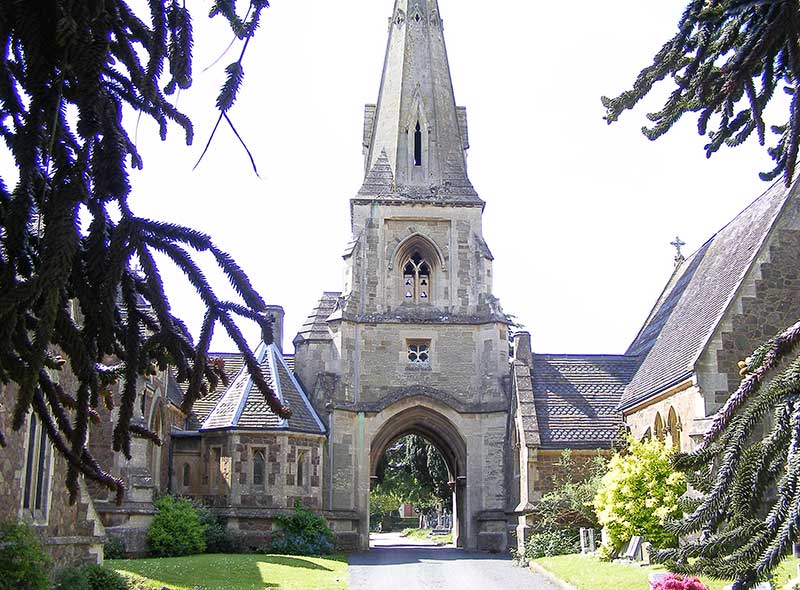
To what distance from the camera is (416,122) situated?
113 ft

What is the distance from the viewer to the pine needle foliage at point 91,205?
13.6 feet

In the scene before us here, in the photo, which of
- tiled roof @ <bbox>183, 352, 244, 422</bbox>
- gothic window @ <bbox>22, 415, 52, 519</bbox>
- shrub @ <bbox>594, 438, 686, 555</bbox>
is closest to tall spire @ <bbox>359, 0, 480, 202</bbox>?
tiled roof @ <bbox>183, 352, 244, 422</bbox>

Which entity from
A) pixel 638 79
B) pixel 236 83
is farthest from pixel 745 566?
pixel 638 79

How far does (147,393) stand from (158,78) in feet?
71.4

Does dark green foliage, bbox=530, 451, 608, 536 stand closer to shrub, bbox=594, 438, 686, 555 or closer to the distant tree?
shrub, bbox=594, 438, 686, 555

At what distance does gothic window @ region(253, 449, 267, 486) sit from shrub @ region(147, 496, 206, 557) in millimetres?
2517

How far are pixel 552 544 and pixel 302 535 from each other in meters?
7.14

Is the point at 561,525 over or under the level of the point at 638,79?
under

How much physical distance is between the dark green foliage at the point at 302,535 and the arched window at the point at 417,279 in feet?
29.6

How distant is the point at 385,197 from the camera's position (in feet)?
107

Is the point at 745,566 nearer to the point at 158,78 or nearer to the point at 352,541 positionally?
the point at 158,78

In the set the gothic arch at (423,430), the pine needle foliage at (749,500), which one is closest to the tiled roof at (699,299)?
the gothic arch at (423,430)

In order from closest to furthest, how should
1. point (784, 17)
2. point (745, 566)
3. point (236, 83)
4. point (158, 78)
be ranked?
point (745, 566)
point (236, 83)
point (158, 78)
point (784, 17)

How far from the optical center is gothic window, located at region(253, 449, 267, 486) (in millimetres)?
26891
